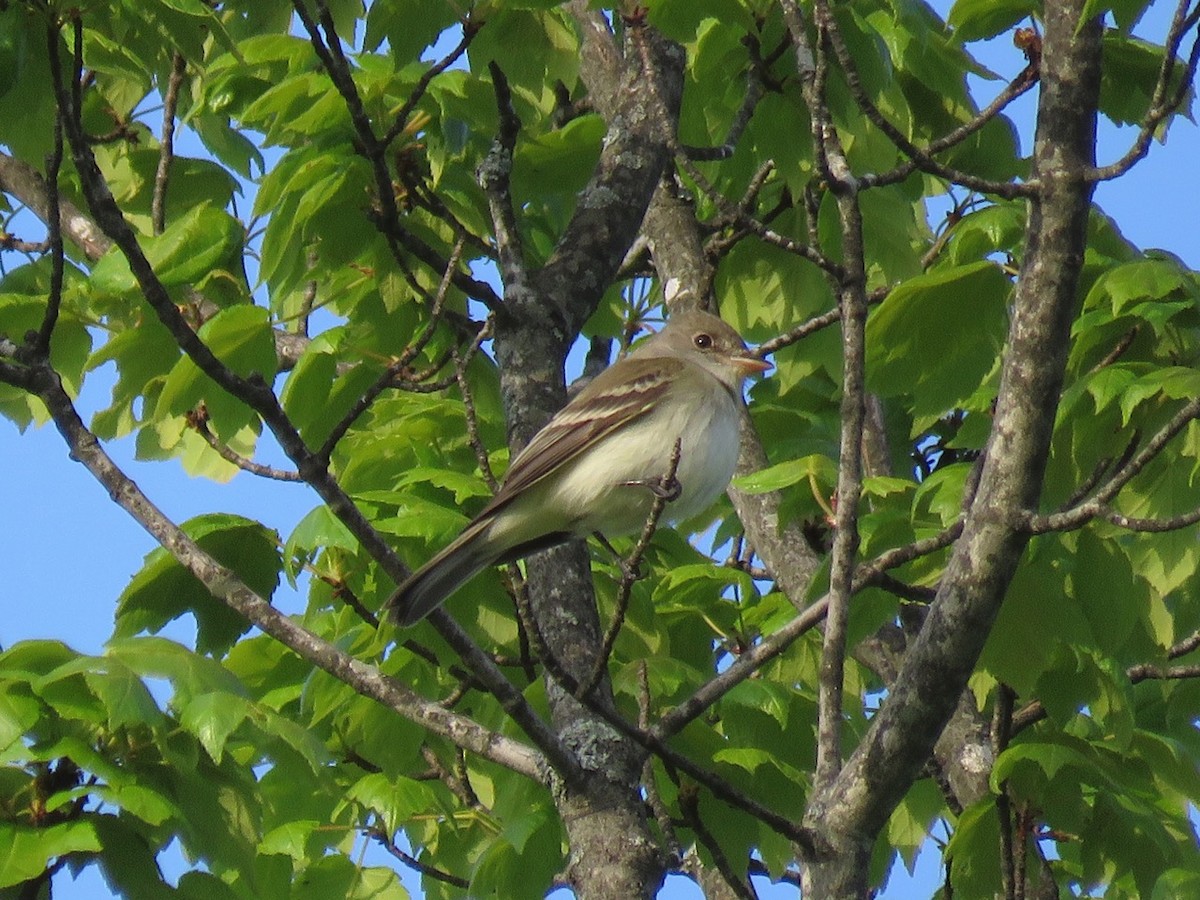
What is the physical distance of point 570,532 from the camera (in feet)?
Result: 18.0

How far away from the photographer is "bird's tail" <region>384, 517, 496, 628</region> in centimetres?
482

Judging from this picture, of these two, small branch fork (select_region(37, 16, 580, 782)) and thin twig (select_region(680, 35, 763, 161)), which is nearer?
small branch fork (select_region(37, 16, 580, 782))

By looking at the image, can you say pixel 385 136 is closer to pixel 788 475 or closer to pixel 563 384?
pixel 563 384

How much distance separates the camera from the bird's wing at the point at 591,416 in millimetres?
5191

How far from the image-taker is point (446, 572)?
5.10m

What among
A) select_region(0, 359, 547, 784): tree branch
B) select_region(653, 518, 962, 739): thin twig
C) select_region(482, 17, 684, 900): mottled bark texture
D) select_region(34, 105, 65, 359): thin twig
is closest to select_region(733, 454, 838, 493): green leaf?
select_region(653, 518, 962, 739): thin twig

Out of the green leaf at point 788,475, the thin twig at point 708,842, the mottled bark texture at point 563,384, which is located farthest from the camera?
the green leaf at point 788,475

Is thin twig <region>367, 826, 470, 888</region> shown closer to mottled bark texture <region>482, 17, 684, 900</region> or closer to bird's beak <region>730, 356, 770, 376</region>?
mottled bark texture <region>482, 17, 684, 900</region>

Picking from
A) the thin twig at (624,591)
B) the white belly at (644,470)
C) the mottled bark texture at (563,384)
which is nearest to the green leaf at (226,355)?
the mottled bark texture at (563,384)

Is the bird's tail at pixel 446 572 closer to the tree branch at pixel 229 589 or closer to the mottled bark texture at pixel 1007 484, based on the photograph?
the tree branch at pixel 229 589

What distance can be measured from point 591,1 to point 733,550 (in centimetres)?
399

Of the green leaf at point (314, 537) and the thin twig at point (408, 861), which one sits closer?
the green leaf at point (314, 537)

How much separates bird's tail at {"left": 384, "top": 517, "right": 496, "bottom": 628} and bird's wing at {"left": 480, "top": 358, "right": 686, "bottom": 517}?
0.11 meters

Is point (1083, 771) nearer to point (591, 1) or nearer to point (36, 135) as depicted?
point (591, 1)
